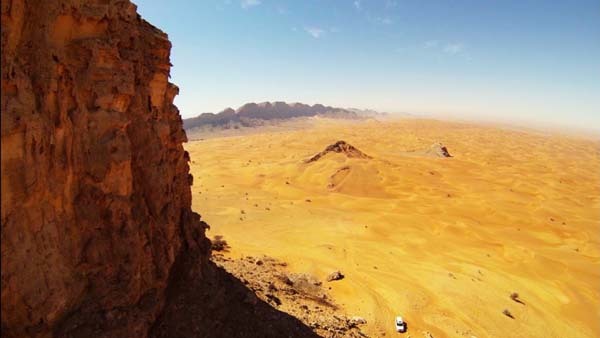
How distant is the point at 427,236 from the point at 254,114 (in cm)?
11361

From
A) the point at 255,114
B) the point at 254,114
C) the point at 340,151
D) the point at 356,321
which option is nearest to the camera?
the point at 356,321

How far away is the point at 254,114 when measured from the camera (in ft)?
427

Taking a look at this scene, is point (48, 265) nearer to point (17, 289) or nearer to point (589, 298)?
point (17, 289)

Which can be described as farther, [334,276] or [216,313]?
[334,276]

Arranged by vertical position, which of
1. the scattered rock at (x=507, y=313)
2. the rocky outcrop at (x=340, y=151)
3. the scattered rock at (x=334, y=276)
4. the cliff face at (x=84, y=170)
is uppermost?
the cliff face at (x=84, y=170)

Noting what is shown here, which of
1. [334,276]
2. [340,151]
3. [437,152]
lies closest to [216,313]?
[334,276]

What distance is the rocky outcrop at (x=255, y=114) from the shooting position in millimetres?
115619

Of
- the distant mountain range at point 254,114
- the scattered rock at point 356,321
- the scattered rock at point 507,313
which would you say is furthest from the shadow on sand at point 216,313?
the distant mountain range at point 254,114

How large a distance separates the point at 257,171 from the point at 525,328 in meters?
26.9

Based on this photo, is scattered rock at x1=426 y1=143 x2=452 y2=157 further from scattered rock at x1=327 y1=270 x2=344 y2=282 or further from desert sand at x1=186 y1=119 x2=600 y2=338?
scattered rock at x1=327 y1=270 x2=344 y2=282

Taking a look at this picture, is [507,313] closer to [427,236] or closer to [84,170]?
[427,236]

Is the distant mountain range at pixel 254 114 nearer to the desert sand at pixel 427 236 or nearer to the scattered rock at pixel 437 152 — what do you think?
the scattered rock at pixel 437 152

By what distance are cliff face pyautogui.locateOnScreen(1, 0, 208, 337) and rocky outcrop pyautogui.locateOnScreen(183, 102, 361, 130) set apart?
106122 millimetres

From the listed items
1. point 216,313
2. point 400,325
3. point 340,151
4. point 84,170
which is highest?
point 84,170
